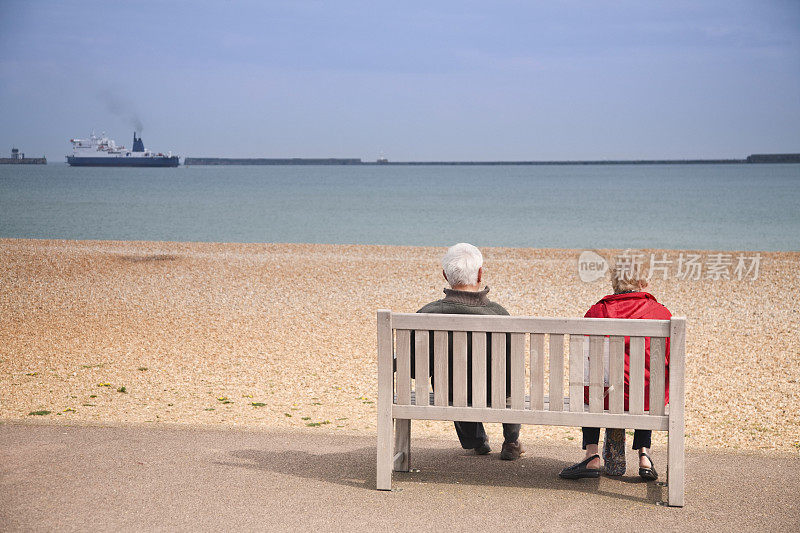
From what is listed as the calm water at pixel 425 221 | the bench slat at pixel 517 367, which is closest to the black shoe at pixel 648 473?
the bench slat at pixel 517 367

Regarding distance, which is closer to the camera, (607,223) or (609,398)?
(609,398)

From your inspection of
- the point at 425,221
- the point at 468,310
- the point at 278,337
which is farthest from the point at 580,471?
the point at 425,221

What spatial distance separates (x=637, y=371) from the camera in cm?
428

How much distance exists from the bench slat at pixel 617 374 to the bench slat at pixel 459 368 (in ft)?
2.40

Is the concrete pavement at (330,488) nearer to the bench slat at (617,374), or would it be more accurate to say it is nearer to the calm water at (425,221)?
the bench slat at (617,374)

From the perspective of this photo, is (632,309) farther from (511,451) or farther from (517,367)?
(511,451)

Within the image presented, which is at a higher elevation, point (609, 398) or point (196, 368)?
point (609, 398)

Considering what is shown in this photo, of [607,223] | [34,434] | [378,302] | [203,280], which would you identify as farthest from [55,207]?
[34,434]

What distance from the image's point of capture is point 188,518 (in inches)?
166

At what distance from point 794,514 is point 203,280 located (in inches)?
543

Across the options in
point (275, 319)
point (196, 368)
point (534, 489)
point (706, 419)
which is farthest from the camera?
point (275, 319)

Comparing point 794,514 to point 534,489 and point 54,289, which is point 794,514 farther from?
point 54,289

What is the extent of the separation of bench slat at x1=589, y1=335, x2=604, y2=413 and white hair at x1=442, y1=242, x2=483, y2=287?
815 millimetres

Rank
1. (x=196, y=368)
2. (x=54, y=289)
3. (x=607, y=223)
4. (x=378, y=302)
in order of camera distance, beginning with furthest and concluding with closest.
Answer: (x=607, y=223), (x=54, y=289), (x=378, y=302), (x=196, y=368)
